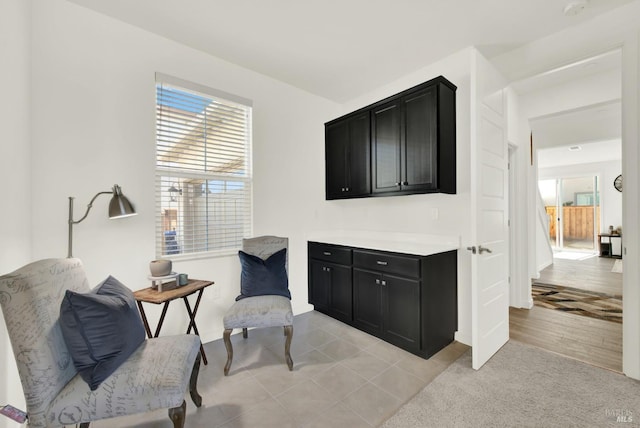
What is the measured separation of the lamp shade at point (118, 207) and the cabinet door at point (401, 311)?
219 cm

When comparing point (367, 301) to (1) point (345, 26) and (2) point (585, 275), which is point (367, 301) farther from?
(2) point (585, 275)

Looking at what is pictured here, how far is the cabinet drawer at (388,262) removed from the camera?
2.39 meters

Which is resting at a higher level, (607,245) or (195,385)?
(607,245)

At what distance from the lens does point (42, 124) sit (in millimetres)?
1948

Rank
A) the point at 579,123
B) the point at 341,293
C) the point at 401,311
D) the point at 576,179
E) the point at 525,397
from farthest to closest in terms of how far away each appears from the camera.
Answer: the point at 576,179
the point at 579,123
the point at 341,293
the point at 401,311
the point at 525,397

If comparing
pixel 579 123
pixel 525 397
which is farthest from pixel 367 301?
pixel 579 123

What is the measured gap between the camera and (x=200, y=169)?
8.95 feet

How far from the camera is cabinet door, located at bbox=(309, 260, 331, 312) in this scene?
3.30 m

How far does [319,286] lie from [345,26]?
Answer: 2.68 meters

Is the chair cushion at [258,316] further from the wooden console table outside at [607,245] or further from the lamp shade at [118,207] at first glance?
the wooden console table outside at [607,245]

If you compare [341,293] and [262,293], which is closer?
[262,293]

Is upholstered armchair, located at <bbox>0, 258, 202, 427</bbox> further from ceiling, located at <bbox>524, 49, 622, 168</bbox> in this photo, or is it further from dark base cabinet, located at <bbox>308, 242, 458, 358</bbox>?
ceiling, located at <bbox>524, 49, 622, 168</bbox>

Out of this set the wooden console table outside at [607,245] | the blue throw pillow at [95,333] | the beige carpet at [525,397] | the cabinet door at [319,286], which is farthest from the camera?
the wooden console table outside at [607,245]

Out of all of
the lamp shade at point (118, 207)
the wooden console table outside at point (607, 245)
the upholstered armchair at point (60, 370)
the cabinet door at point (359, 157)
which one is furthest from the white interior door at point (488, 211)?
the wooden console table outside at point (607, 245)
